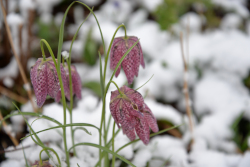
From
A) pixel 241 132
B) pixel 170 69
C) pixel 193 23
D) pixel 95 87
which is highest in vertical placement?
pixel 193 23

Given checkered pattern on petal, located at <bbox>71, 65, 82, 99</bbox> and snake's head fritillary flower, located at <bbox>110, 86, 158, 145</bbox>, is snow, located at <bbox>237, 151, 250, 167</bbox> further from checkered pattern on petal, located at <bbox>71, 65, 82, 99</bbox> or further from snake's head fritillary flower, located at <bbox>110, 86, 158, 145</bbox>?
checkered pattern on petal, located at <bbox>71, 65, 82, 99</bbox>

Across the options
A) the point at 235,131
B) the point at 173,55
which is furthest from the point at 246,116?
the point at 173,55

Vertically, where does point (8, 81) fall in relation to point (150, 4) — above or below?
below

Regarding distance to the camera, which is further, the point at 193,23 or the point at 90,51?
the point at 193,23

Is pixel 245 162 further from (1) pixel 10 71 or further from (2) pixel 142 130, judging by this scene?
(1) pixel 10 71

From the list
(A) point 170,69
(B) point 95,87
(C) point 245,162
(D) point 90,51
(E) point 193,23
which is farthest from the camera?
(E) point 193,23

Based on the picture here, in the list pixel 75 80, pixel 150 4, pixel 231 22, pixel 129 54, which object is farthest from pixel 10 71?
pixel 231 22

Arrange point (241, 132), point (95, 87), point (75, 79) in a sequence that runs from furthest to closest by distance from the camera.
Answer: point (95, 87) < point (241, 132) < point (75, 79)

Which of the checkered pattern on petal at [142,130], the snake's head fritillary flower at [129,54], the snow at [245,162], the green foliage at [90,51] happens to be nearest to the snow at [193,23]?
the green foliage at [90,51]
